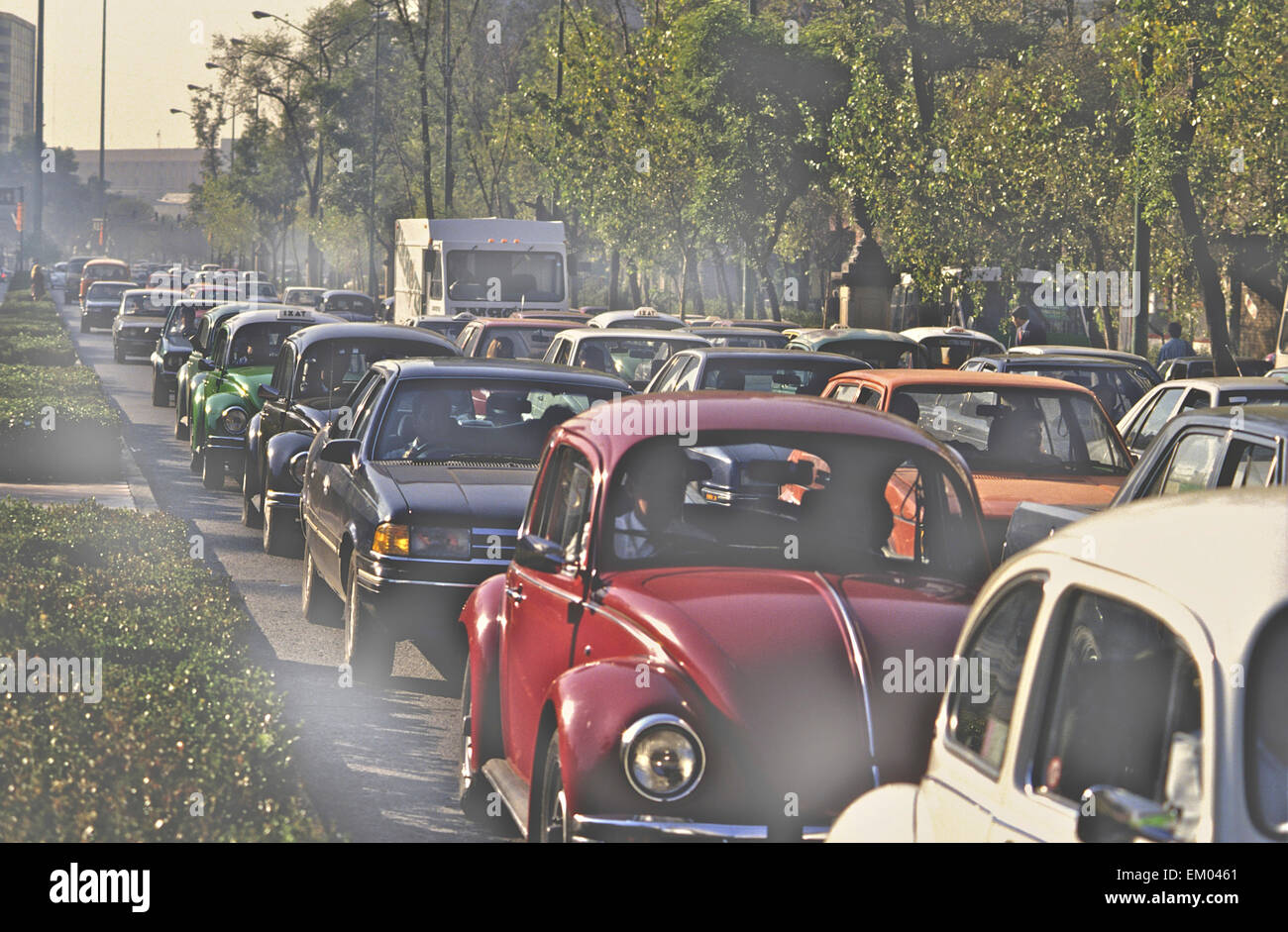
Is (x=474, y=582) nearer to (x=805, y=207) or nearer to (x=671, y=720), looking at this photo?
(x=671, y=720)

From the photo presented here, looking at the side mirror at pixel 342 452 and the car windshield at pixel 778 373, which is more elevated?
the car windshield at pixel 778 373

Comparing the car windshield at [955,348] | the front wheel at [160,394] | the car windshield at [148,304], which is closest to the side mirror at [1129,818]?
the car windshield at [955,348]

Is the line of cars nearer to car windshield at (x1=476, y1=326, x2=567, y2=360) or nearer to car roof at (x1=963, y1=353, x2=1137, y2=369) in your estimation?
car roof at (x1=963, y1=353, x2=1137, y2=369)

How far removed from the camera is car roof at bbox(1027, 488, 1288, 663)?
2617mm

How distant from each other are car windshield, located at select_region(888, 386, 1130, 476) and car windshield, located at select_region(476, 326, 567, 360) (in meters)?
10.2

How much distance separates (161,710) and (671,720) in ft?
8.51

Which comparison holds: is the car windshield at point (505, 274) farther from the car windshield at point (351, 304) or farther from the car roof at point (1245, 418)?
the car roof at point (1245, 418)

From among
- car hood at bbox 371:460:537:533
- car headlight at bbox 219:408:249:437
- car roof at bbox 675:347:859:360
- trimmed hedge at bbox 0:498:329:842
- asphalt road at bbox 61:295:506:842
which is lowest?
asphalt road at bbox 61:295:506:842

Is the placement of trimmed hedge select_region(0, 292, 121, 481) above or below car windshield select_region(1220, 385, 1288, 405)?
below

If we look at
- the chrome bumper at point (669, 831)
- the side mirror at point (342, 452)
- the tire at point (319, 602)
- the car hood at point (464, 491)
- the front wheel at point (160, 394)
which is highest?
the side mirror at point (342, 452)

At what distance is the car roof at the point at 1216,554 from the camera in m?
2.62

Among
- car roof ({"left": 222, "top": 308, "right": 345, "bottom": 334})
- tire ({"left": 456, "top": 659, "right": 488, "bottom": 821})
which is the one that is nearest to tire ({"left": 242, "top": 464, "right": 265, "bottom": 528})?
car roof ({"left": 222, "top": 308, "right": 345, "bottom": 334})

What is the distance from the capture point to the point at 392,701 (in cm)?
969

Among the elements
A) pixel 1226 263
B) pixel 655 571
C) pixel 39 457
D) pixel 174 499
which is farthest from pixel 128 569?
pixel 1226 263
